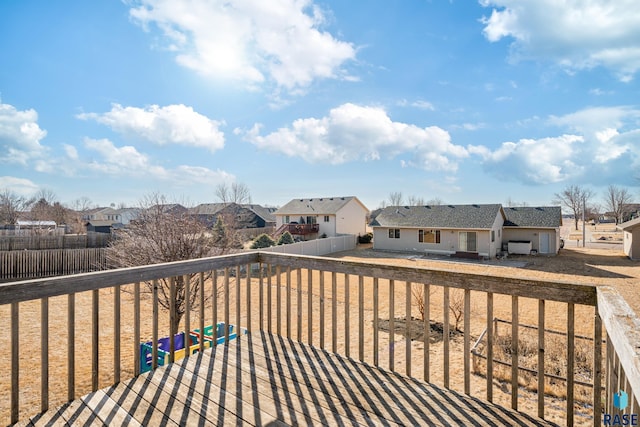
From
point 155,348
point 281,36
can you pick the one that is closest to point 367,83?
point 281,36

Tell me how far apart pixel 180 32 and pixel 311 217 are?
946 inches

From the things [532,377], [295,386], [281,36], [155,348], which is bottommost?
[532,377]

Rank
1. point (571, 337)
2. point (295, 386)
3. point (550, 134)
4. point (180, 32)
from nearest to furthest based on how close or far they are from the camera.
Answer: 1. point (571, 337)
2. point (295, 386)
3. point (180, 32)
4. point (550, 134)

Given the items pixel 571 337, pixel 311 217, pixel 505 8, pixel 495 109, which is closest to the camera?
pixel 571 337

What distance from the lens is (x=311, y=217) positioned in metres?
30.6

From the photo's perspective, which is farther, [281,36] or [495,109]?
[495,109]

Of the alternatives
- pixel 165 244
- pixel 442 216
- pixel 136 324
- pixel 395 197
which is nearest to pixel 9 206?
pixel 165 244

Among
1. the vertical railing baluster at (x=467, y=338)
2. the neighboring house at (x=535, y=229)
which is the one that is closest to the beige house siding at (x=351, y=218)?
the neighboring house at (x=535, y=229)

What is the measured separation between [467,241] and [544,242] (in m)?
5.40

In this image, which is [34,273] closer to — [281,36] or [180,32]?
[180,32]

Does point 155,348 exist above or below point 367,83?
below

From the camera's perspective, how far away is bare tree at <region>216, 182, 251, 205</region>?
132ft

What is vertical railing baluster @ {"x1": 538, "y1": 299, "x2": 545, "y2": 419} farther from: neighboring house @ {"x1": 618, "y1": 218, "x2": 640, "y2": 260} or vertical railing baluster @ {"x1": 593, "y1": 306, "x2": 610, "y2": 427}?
neighboring house @ {"x1": 618, "y1": 218, "x2": 640, "y2": 260}

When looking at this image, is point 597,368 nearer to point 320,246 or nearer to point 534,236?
point 320,246
